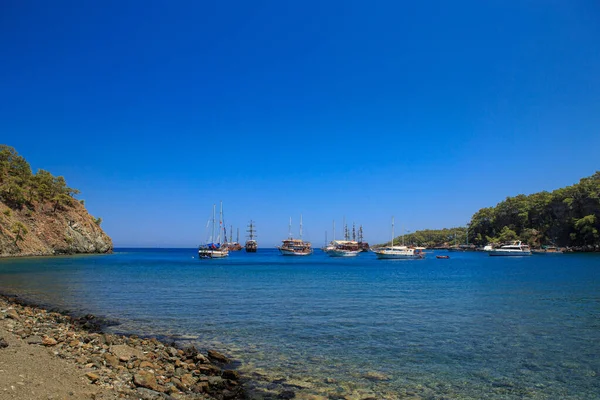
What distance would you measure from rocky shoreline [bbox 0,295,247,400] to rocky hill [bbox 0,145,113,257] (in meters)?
88.5

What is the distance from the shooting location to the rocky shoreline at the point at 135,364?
9.53 m

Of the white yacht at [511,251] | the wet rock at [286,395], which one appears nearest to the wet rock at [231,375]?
the wet rock at [286,395]

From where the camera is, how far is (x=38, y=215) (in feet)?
342

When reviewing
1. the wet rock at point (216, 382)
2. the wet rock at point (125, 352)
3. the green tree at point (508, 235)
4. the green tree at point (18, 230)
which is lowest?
the wet rock at point (216, 382)

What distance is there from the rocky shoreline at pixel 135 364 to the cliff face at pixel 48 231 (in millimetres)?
87737

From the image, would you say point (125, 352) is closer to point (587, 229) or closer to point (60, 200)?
point (60, 200)

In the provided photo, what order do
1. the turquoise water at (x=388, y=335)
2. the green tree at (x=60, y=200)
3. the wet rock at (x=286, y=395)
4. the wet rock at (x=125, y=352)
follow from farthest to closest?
the green tree at (x=60, y=200) → the wet rock at (x=125, y=352) → the turquoise water at (x=388, y=335) → the wet rock at (x=286, y=395)

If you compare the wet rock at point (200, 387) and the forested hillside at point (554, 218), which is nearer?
the wet rock at point (200, 387)

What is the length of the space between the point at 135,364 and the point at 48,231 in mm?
113508

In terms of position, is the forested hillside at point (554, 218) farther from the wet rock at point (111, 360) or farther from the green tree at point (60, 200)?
the green tree at point (60, 200)

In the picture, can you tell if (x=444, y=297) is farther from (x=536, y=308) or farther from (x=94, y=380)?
(x=94, y=380)

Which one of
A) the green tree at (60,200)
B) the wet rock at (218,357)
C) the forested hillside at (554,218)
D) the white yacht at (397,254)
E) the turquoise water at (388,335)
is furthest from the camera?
the forested hillside at (554,218)

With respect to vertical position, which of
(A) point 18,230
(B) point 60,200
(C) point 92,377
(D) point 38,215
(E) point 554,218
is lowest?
(C) point 92,377

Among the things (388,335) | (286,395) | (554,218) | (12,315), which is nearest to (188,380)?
(286,395)
